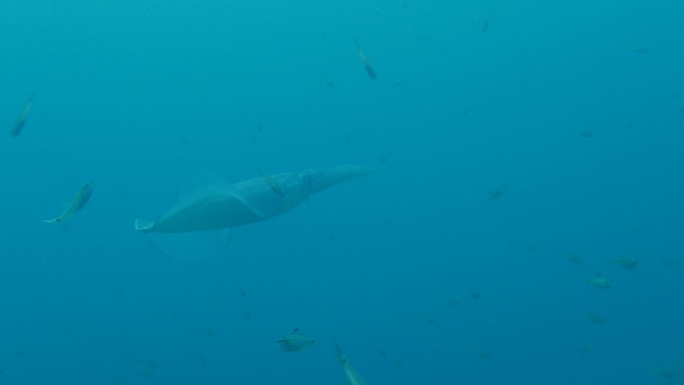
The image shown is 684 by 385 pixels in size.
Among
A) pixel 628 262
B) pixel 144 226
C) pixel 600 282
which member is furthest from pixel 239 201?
pixel 628 262

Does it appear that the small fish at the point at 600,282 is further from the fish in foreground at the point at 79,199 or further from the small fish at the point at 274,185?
the fish in foreground at the point at 79,199

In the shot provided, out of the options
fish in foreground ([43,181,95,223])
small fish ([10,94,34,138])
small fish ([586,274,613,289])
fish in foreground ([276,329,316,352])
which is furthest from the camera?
small fish ([586,274,613,289])

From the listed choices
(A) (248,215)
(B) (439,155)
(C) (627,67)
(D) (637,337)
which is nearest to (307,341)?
(A) (248,215)

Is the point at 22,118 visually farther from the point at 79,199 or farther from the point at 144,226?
the point at 144,226

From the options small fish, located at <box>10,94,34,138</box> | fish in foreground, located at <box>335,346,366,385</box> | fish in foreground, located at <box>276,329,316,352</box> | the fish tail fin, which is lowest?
fish in foreground, located at <box>276,329,316,352</box>

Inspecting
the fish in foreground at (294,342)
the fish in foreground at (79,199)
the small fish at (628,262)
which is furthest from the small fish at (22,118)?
the small fish at (628,262)

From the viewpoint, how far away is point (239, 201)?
2.88 metres

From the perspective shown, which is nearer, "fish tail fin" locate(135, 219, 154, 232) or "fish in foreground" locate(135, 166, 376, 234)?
"fish in foreground" locate(135, 166, 376, 234)

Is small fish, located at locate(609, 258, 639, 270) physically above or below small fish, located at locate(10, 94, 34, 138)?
below

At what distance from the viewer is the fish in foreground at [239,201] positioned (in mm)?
2908

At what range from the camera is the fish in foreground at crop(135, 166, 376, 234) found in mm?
2908

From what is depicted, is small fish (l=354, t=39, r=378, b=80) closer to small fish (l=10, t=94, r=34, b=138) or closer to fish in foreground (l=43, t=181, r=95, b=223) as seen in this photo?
fish in foreground (l=43, t=181, r=95, b=223)

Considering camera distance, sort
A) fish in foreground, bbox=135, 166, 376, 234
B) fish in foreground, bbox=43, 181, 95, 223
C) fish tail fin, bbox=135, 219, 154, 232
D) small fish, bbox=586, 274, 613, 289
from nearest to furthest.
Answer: fish in foreground, bbox=135, 166, 376, 234
fish tail fin, bbox=135, 219, 154, 232
fish in foreground, bbox=43, 181, 95, 223
small fish, bbox=586, 274, 613, 289

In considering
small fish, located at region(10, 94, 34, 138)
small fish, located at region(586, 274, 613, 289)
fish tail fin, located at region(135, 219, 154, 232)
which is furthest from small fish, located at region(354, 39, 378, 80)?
small fish, located at region(586, 274, 613, 289)
